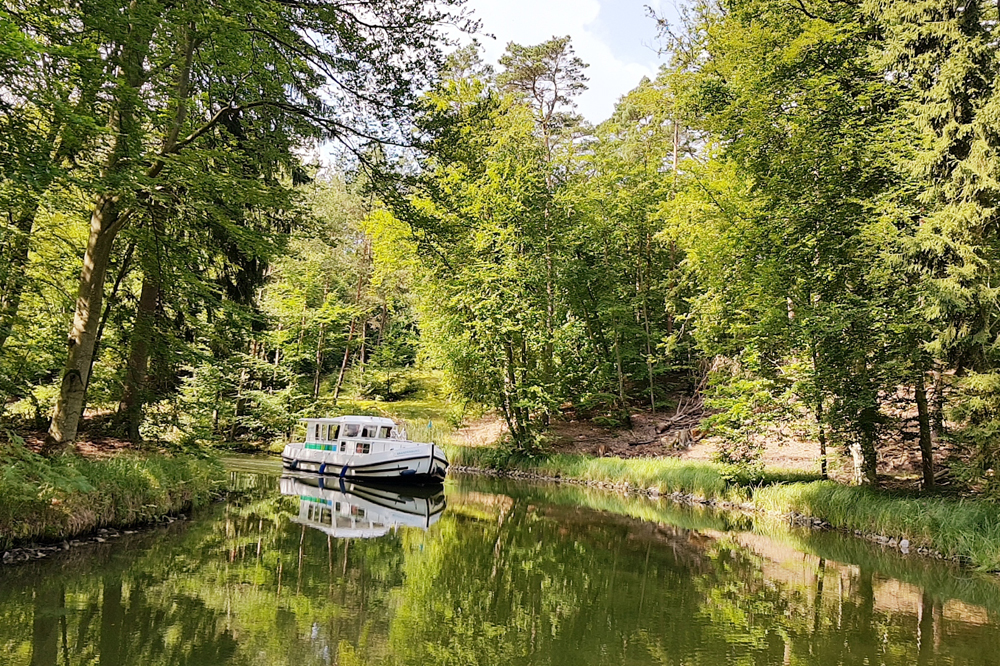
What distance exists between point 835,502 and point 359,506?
10021mm

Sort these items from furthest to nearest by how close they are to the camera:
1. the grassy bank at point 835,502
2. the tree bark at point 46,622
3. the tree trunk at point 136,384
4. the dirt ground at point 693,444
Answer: the dirt ground at point 693,444 → the tree trunk at point 136,384 → the grassy bank at point 835,502 → the tree bark at point 46,622

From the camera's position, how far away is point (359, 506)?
48.5 ft

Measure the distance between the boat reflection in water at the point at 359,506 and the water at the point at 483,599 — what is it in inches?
9.1

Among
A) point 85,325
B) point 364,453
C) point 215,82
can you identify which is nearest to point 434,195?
point 215,82

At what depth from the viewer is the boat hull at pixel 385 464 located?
1822 centimetres

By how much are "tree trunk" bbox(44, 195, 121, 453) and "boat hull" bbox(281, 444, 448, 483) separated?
9717 millimetres

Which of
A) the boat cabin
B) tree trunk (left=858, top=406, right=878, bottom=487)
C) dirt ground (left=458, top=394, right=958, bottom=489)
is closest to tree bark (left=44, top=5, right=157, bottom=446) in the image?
the boat cabin

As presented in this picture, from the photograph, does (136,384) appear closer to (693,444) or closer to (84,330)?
(84,330)

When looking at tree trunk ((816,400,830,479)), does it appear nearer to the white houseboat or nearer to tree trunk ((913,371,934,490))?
tree trunk ((913,371,934,490))

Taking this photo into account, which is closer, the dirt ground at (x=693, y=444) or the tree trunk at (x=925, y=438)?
the tree trunk at (x=925, y=438)

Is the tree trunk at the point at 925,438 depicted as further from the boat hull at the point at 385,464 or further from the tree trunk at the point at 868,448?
the boat hull at the point at 385,464

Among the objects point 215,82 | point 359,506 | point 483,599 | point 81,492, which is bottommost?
point 359,506

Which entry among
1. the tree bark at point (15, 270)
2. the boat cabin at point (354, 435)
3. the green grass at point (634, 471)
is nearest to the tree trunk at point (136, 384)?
the tree bark at point (15, 270)

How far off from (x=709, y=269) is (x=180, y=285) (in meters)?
13.3
